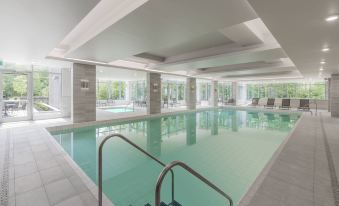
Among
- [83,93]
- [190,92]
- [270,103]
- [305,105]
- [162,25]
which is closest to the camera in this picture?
[162,25]

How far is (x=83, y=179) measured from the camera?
9.22 ft

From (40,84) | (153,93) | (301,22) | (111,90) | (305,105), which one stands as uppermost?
(301,22)

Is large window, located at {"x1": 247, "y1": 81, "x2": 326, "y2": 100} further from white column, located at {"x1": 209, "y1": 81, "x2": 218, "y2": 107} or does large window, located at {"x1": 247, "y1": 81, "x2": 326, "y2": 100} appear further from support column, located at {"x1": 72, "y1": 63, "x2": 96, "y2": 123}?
support column, located at {"x1": 72, "y1": 63, "x2": 96, "y2": 123}

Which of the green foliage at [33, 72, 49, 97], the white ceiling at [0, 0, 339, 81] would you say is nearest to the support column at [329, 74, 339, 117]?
the white ceiling at [0, 0, 339, 81]

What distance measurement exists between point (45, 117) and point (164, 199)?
861cm

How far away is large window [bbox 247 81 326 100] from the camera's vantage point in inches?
756

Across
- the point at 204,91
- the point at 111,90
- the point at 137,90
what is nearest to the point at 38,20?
the point at 111,90

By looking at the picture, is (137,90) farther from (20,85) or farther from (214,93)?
(20,85)

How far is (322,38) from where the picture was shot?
3.73 metres

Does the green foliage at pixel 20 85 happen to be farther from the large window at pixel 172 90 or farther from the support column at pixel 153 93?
the large window at pixel 172 90

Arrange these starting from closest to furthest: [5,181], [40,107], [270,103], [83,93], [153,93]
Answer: [5,181] → [83,93] → [40,107] → [153,93] → [270,103]

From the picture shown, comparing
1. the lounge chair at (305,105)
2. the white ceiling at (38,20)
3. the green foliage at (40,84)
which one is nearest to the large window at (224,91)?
the lounge chair at (305,105)

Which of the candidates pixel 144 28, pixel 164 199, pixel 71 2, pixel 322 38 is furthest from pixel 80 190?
pixel 322 38

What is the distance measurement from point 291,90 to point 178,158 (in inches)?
848
